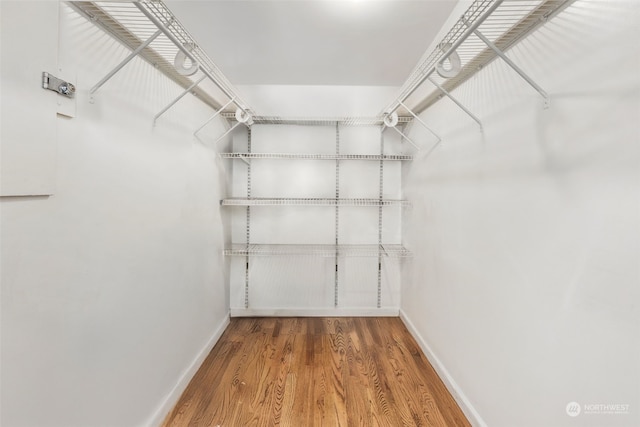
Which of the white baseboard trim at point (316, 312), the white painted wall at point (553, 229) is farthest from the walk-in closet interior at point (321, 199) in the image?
the white baseboard trim at point (316, 312)

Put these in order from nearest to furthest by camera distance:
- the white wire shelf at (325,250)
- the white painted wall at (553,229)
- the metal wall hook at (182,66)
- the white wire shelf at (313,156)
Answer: the white painted wall at (553,229), the metal wall hook at (182,66), the white wire shelf at (313,156), the white wire shelf at (325,250)

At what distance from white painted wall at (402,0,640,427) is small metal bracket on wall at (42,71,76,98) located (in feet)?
5.41

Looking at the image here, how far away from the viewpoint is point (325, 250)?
258 cm

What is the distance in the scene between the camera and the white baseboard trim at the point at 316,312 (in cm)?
268

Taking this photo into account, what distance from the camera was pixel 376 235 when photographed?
8.86 ft

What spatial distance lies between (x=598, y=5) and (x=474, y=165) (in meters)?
0.74

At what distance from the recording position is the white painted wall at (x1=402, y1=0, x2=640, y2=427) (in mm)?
750

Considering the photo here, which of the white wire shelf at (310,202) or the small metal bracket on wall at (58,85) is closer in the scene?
the small metal bracket on wall at (58,85)

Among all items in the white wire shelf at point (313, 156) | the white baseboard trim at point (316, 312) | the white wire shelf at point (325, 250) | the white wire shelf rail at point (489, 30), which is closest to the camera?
the white wire shelf rail at point (489, 30)

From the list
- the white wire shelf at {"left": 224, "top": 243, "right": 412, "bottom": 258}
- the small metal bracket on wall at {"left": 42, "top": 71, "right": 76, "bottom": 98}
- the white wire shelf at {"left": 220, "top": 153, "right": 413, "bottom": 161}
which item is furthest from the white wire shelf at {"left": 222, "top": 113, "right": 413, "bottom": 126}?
the small metal bracket on wall at {"left": 42, "top": 71, "right": 76, "bottom": 98}

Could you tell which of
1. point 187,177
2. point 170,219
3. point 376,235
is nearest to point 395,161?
point 376,235

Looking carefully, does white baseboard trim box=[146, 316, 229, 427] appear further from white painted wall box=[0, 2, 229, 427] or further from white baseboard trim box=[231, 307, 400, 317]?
white baseboard trim box=[231, 307, 400, 317]

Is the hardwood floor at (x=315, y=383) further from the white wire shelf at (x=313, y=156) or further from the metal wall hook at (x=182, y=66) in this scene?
the metal wall hook at (x=182, y=66)

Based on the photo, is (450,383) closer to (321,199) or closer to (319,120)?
(321,199)
